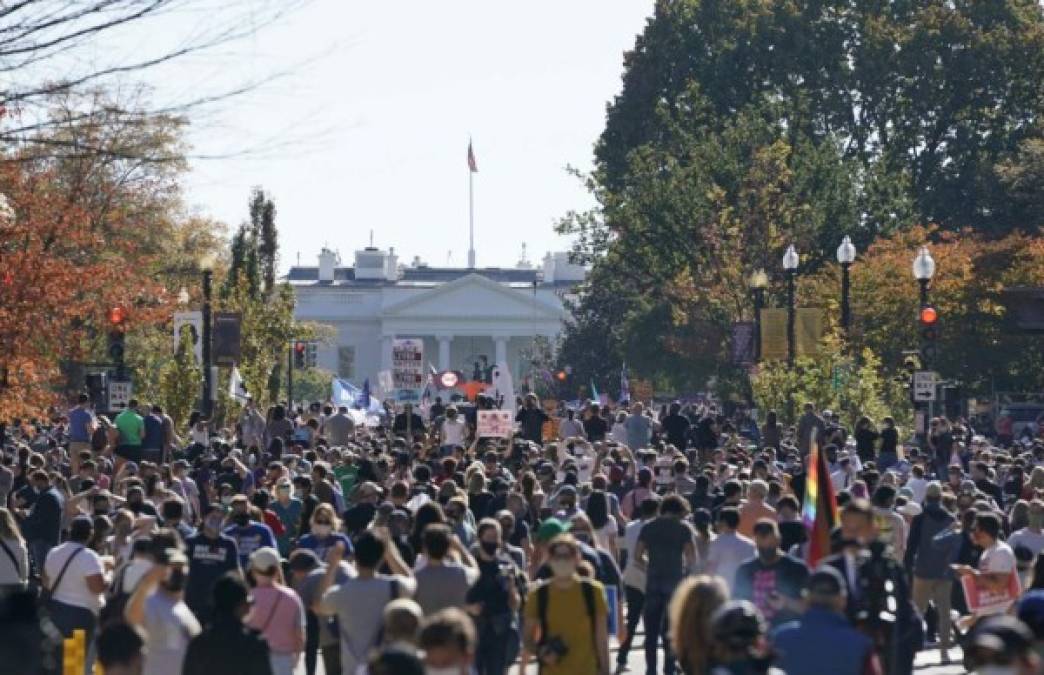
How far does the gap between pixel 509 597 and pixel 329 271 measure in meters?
182

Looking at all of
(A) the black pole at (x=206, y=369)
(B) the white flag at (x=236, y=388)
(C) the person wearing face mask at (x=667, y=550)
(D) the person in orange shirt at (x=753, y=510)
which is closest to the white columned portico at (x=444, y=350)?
(B) the white flag at (x=236, y=388)

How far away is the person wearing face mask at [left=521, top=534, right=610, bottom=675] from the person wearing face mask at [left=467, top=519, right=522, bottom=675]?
1.49 m

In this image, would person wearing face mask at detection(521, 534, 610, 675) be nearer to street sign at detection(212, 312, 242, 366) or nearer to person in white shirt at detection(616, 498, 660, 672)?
person in white shirt at detection(616, 498, 660, 672)

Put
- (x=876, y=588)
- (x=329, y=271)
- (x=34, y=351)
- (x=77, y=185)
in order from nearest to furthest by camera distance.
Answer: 1. (x=876, y=588)
2. (x=77, y=185)
3. (x=34, y=351)
4. (x=329, y=271)

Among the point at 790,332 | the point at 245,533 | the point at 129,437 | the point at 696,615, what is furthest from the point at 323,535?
the point at 790,332

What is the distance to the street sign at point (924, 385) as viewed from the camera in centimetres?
3856

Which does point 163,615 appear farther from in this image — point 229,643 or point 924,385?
point 924,385

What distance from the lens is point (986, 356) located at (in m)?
63.8

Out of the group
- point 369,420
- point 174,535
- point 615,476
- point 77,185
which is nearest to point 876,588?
point 174,535

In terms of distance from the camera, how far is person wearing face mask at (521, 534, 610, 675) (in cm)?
1306

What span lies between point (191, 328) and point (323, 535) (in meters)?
30.3

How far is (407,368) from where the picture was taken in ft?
116

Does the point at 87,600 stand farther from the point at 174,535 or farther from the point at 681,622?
the point at 681,622

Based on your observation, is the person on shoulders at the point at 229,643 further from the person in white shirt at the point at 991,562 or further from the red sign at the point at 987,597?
the red sign at the point at 987,597
